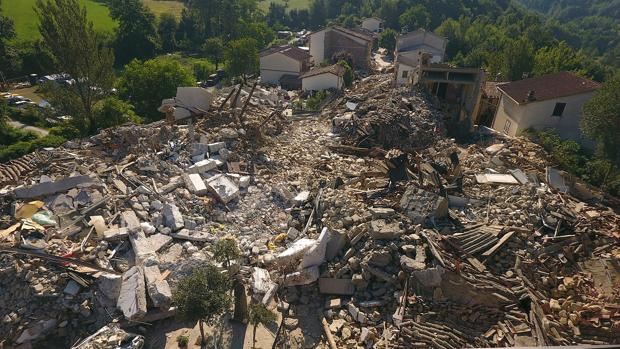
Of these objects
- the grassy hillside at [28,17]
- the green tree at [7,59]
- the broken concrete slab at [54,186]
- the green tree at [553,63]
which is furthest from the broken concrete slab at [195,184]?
the grassy hillside at [28,17]

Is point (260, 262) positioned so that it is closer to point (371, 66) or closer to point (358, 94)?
point (358, 94)

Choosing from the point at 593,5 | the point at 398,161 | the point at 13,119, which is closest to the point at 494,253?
the point at 398,161

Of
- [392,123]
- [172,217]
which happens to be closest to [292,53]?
[392,123]

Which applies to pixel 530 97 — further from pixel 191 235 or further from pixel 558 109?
pixel 191 235

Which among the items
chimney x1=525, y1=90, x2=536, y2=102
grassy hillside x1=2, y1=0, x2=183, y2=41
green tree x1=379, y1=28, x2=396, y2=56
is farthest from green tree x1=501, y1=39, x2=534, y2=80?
grassy hillside x1=2, y1=0, x2=183, y2=41

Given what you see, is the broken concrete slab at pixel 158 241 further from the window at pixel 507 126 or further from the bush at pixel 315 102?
the window at pixel 507 126

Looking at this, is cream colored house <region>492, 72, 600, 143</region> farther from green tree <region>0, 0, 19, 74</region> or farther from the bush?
green tree <region>0, 0, 19, 74</region>
